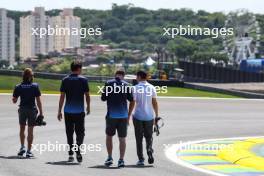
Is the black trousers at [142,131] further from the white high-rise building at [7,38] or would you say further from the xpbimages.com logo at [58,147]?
the white high-rise building at [7,38]

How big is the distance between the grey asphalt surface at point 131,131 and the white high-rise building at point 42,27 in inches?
2575

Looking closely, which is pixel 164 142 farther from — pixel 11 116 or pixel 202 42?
pixel 202 42

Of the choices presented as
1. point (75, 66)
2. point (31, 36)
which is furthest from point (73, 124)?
point (31, 36)

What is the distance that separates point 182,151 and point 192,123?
6209 millimetres

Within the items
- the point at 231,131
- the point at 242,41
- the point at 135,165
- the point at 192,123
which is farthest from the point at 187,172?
the point at 242,41

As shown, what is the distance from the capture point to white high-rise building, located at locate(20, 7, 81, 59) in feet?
334

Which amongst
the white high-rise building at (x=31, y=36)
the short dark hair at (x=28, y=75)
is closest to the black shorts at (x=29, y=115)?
the short dark hair at (x=28, y=75)

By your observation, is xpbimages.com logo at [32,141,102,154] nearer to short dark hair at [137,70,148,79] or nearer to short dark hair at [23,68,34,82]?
short dark hair at [23,68,34,82]

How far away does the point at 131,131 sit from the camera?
17.7 meters

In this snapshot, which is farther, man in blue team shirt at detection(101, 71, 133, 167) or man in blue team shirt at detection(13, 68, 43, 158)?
man in blue team shirt at detection(13, 68, 43, 158)

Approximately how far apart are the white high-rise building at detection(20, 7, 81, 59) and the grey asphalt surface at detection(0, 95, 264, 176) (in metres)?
65.4

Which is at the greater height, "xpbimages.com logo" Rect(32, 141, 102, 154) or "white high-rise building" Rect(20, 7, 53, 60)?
"white high-rise building" Rect(20, 7, 53, 60)

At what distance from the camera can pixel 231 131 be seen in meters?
18.3

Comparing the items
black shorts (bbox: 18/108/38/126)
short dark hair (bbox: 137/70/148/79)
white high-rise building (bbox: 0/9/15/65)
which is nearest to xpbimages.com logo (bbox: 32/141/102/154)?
black shorts (bbox: 18/108/38/126)
